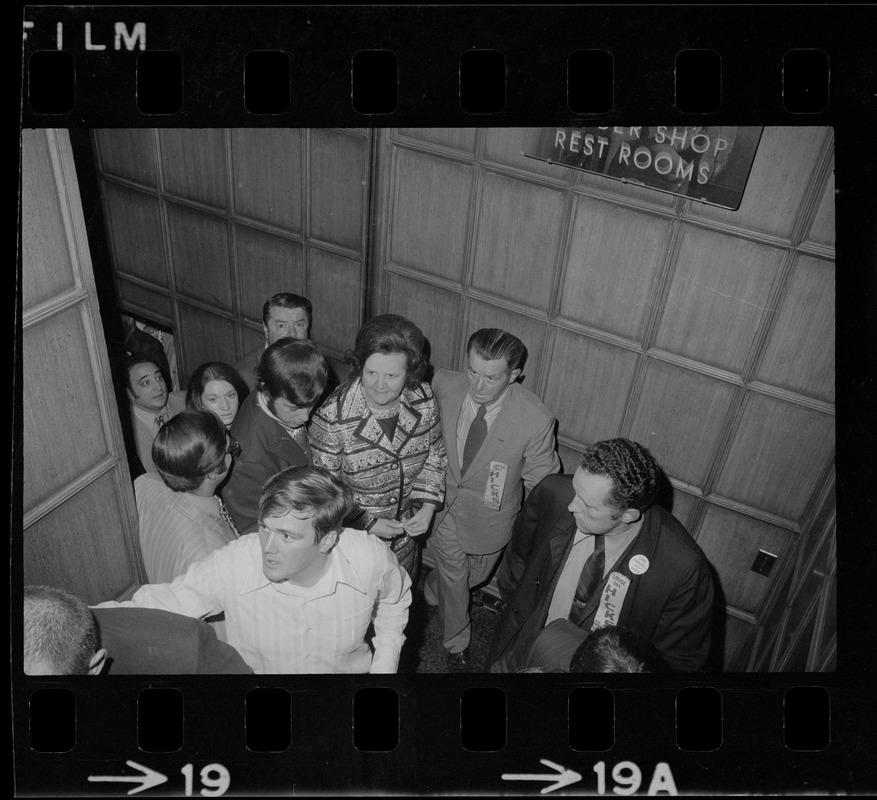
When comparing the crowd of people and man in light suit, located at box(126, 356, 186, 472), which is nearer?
the crowd of people

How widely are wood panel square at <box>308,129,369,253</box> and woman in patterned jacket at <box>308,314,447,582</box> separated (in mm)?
249

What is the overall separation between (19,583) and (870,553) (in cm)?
187

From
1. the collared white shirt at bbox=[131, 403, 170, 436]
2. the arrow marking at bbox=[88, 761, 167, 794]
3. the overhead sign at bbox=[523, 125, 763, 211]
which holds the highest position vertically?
the overhead sign at bbox=[523, 125, 763, 211]

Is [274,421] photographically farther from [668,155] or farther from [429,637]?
[668,155]

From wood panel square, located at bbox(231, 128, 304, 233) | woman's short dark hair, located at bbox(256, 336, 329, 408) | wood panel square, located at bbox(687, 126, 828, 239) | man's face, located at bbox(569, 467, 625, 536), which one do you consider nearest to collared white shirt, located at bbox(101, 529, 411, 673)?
woman's short dark hair, located at bbox(256, 336, 329, 408)

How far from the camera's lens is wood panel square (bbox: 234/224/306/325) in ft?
5.76

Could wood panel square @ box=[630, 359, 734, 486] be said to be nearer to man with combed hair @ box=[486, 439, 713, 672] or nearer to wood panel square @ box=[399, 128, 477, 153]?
man with combed hair @ box=[486, 439, 713, 672]

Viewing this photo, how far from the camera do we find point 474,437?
1.75 meters

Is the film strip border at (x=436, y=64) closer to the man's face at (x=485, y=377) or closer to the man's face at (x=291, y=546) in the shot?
the man's face at (x=485, y=377)

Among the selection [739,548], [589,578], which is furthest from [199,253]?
[739,548]

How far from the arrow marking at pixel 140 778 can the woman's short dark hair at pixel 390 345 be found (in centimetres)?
99

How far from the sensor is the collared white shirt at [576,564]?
1574mm

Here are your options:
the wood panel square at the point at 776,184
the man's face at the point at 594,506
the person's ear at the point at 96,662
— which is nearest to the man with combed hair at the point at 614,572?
the man's face at the point at 594,506

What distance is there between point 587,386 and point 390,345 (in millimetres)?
531
